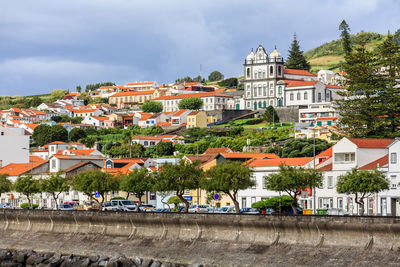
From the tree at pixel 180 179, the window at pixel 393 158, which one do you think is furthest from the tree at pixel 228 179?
the window at pixel 393 158

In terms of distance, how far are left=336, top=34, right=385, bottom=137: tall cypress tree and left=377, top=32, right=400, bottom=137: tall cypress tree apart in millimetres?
717

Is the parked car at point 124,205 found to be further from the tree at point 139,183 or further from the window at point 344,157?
the window at point 344,157

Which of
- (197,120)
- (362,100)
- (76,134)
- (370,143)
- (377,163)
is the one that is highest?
(197,120)

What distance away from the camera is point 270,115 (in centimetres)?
18025

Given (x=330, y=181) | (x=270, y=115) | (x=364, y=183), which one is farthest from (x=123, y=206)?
(x=270, y=115)

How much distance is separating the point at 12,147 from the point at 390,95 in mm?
65037

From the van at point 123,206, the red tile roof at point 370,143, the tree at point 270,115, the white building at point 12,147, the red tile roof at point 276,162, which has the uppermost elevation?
the tree at point 270,115

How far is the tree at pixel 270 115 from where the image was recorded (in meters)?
180

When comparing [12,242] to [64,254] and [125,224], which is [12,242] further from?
[125,224]

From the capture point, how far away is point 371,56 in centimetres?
10831

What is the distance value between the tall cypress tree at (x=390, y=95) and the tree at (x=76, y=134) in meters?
103

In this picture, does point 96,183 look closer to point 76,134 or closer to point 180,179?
point 180,179

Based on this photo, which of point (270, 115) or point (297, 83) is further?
point (297, 83)

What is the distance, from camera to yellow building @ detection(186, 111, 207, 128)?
7520 inches
